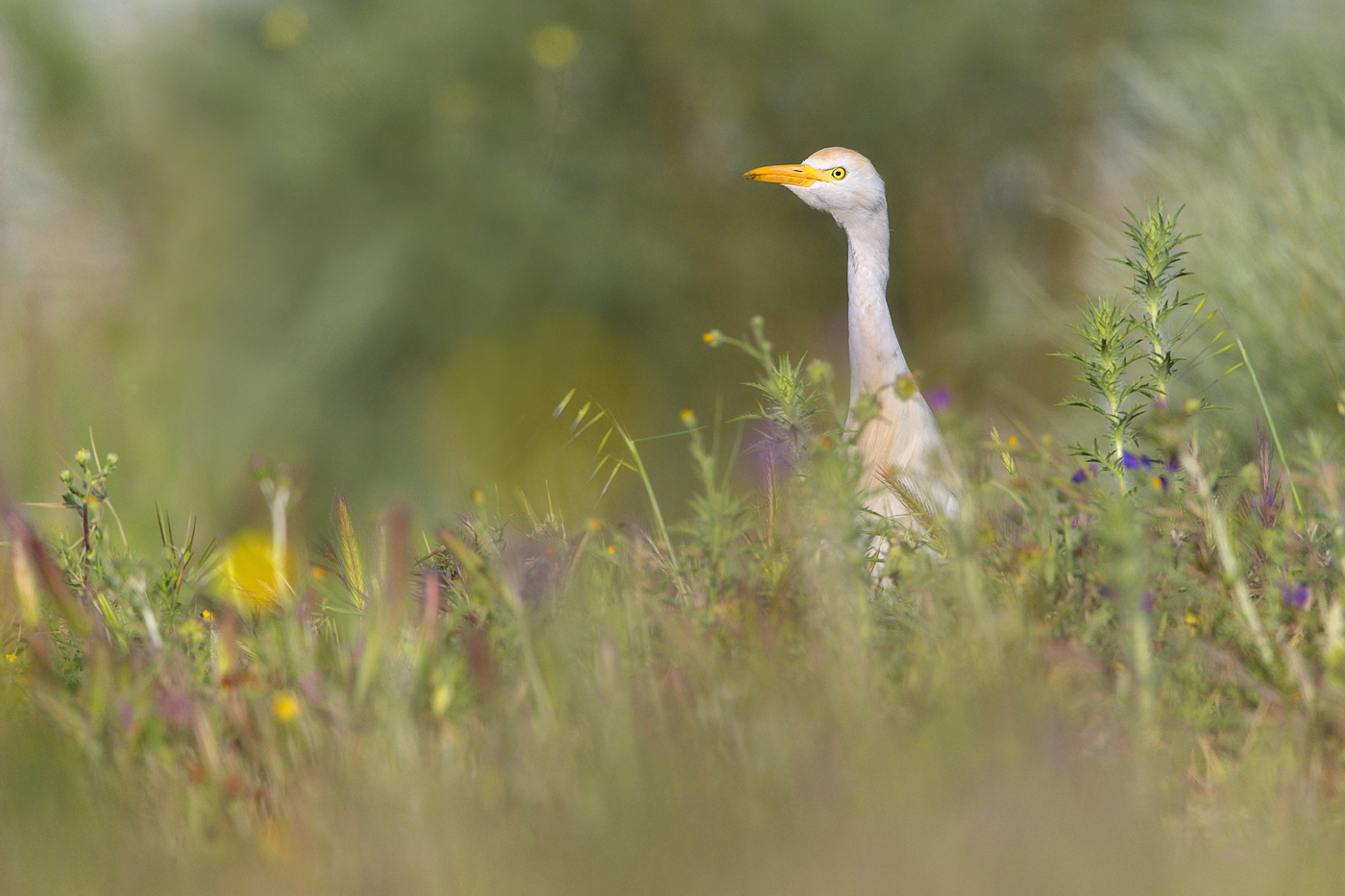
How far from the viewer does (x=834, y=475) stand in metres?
1.93

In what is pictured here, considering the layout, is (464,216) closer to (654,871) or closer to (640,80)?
(640,80)

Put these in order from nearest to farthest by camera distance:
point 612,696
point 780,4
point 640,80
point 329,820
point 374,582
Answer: point 329,820, point 612,696, point 374,582, point 780,4, point 640,80

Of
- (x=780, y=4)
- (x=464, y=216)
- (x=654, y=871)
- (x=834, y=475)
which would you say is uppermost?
(x=780, y=4)

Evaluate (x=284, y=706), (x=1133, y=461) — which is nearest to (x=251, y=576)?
(x=284, y=706)

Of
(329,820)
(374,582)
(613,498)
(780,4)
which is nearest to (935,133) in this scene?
(780,4)

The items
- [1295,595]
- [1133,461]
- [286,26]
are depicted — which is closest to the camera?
[1295,595]

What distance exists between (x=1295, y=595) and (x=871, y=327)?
4.16ft

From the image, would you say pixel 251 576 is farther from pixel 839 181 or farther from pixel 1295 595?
pixel 1295 595

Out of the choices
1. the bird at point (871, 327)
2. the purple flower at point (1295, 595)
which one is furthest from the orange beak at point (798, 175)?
the purple flower at point (1295, 595)

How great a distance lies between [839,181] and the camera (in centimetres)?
321

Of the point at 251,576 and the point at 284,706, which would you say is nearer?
the point at 284,706

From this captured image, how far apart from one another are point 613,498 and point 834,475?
1.38 metres

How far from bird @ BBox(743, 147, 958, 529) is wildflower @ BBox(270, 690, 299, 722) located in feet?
4.02

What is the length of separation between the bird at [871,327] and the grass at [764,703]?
1.04ft
